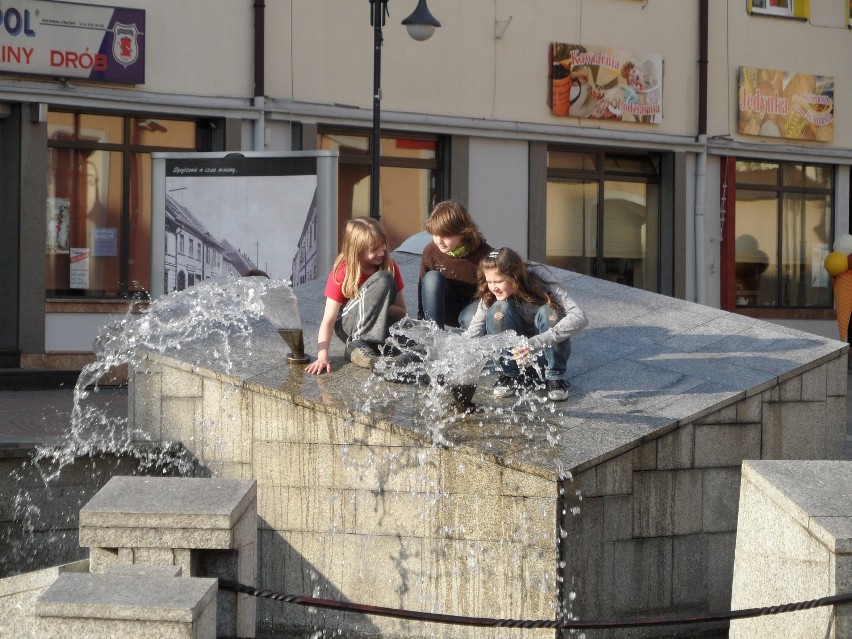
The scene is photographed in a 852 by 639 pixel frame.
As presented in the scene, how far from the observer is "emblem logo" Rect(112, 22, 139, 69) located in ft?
51.4

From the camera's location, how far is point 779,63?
21.2m

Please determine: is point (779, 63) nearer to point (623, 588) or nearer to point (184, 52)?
point (184, 52)

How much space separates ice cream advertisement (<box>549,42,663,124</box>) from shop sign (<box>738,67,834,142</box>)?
1747mm

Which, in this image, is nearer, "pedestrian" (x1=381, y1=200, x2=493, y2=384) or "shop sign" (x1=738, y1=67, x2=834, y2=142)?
"pedestrian" (x1=381, y1=200, x2=493, y2=384)

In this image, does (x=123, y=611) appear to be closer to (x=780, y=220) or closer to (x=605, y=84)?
(x=605, y=84)

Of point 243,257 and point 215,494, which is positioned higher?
point 243,257

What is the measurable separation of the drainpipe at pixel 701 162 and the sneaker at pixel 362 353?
45.0 feet

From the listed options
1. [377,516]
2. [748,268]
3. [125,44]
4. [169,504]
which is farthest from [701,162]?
[169,504]

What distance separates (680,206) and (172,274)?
33.9 ft

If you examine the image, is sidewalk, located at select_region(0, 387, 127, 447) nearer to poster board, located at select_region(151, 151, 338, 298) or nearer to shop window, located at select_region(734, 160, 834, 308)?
poster board, located at select_region(151, 151, 338, 298)

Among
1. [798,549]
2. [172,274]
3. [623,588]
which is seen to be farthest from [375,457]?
[172,274]

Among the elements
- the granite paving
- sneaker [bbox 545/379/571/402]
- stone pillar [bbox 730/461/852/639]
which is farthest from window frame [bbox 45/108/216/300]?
stone pillar [bbox 730/461/852/639]

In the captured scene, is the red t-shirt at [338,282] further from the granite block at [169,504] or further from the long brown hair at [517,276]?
the granite block at [169,504]

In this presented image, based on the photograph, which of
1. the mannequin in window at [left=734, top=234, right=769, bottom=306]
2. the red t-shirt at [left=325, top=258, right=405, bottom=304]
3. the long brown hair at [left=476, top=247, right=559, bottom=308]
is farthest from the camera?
the mannequin in window at [left=734, top=234, right=769, bottom=306]
